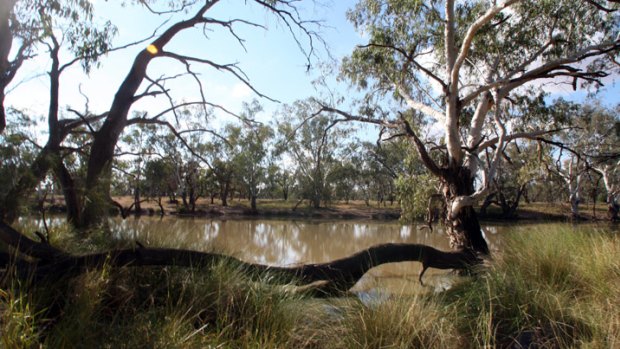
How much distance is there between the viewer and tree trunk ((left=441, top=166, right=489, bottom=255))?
6.45 meters

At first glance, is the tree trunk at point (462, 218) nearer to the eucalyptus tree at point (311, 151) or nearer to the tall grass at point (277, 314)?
the tall grass at point (277, 314)

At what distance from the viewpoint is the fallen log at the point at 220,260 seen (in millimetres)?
2912

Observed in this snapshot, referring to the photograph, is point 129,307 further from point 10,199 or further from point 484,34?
point 484,34

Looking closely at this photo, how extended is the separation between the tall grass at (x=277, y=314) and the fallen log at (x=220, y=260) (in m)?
0.11

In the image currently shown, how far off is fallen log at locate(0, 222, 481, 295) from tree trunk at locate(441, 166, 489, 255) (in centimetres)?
69

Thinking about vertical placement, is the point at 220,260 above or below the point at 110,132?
below

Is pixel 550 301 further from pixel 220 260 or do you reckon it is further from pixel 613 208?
pixel 613 208

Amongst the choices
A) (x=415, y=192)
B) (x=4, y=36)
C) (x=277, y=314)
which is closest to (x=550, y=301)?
(x=277, y=314)

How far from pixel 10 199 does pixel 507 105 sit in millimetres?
10537

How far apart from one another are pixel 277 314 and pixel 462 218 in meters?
4.79

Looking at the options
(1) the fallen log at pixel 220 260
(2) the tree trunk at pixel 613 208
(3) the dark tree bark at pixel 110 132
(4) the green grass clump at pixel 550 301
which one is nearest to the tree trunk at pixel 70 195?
(3) the dark tree bark at pixel 110 132

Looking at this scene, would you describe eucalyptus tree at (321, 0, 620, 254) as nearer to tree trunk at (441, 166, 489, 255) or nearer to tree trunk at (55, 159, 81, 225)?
tree trunk at (441, 166, 489, 255)

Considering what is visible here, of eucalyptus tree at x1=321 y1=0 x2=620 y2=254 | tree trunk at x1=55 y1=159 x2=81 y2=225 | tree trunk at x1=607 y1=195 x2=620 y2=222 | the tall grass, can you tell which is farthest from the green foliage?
tree trunk at x1=607 y1=195 x2=620 y2=222

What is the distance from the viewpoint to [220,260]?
10.8ft
